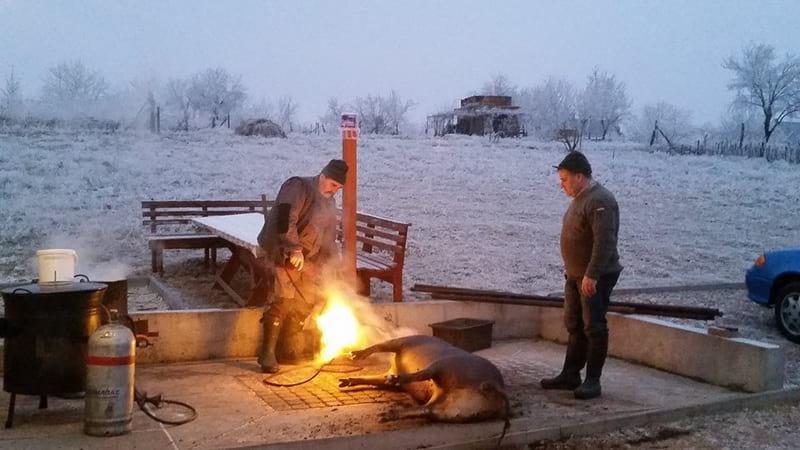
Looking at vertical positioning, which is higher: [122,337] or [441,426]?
[122,337]

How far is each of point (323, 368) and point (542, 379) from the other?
71.6 inches

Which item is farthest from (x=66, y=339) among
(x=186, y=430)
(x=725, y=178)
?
(x=725, y=178)

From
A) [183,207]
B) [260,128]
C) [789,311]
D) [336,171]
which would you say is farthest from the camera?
[260,128]

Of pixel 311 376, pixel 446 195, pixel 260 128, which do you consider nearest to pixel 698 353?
pixel 311 376

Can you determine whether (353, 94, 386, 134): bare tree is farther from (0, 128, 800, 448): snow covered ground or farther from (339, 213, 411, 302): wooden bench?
(339, 213, 411, 302): wooden bench

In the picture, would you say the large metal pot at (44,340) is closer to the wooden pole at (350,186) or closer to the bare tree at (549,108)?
the wooden pole at (350,186)

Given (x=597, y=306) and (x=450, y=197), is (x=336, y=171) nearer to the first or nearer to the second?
(x=597, y=306)

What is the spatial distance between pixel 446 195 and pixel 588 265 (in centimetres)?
1438

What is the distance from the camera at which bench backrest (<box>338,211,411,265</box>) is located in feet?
31.1

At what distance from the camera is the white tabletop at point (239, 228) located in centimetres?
899

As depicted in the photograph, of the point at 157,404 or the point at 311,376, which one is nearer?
the point at 157,404

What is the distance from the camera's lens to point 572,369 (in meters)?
6.31

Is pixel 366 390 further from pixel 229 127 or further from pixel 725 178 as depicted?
pixel 725 178

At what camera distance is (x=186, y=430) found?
493cm
